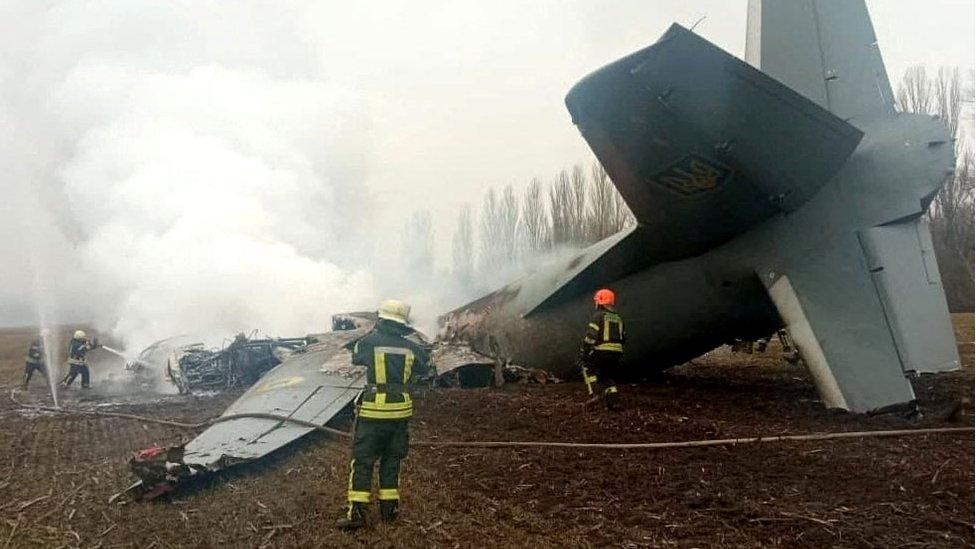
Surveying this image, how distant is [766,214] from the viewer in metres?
8.13

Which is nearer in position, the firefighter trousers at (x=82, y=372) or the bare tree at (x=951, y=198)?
the bare tree at (x=951, y=198)

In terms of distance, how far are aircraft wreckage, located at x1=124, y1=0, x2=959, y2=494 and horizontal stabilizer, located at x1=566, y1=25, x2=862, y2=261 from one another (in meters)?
0.02

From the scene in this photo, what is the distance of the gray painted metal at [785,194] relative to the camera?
6.89 m

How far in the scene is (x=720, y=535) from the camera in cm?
454

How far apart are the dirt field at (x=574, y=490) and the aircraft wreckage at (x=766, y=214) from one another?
470mm

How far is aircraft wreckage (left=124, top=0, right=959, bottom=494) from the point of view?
682cm

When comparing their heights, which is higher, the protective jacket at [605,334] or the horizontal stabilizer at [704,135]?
the horizontal stabilizer at [704,135]

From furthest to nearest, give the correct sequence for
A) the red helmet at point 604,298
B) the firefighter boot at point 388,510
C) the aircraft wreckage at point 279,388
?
the red helmet at point 604,298 < the aircraft wreckage at point 279,388 < the firefighter boot at point 388,510

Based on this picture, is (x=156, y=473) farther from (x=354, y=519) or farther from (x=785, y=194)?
(x=785, y=194)

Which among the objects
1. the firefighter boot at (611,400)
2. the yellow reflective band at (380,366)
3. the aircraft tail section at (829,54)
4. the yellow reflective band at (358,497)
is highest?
the aircraft tail section at (829,54)

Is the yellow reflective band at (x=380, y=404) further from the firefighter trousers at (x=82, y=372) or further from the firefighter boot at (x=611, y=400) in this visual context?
the firefighter trousers at (x=82, y=372)

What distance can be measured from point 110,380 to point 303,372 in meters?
8.17

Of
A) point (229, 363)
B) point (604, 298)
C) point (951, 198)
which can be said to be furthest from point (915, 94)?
point (229, 363)

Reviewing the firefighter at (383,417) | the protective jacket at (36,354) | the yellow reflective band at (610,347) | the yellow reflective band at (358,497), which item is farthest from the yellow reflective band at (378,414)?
the protective jacket at (36,354)
